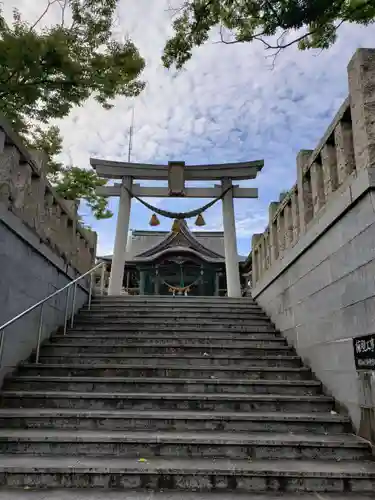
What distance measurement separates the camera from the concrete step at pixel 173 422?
3.59 metres

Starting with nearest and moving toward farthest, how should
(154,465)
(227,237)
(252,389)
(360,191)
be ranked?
(154,465)
(360,191)
(252,389)
(227,237)

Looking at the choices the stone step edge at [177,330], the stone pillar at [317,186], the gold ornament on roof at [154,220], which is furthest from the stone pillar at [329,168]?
the gold ornament on roof at [154,220]

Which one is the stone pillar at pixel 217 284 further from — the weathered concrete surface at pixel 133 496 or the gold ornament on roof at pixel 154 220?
the weathered concrete surface at pixel 133 496

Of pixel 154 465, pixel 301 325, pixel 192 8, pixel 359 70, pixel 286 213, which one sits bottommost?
pixel 154 465

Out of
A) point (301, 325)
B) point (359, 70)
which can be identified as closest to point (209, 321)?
point (301, 325)

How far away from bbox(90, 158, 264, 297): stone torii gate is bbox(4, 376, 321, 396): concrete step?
720 cm

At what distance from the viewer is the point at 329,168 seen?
4410mm

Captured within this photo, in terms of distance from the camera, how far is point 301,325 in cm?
524

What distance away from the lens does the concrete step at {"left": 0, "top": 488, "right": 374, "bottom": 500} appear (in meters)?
2.55

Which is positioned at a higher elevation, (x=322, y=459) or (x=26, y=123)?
(x=26, y=123)

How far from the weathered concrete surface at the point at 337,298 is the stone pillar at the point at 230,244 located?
18.6ft

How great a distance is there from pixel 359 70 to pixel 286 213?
2821 millimetres

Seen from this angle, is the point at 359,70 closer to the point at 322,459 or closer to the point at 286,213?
the point at 286,213

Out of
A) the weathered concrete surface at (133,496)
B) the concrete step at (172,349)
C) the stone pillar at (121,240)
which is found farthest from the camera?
the stone pillar at (121,240)
